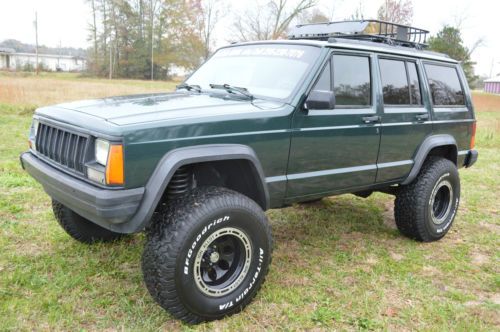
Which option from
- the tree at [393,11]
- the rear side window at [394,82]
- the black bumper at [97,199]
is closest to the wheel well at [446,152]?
the rear side window at [394,82]

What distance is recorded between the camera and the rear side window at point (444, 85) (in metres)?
4.53

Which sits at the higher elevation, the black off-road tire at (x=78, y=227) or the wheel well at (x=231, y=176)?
the wheel well at (x=231, y=176)

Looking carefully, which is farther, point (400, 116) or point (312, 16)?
point (312, 16)

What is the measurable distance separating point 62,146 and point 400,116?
2911 mm

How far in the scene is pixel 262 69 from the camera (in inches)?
144

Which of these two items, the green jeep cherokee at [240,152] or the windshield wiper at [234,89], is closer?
the green jeep cherokee at [240,152]

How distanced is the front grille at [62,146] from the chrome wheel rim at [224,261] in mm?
964

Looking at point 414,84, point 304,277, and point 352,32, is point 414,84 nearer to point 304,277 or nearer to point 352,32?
point 352,32

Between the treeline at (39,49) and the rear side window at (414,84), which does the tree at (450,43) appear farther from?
the treeline at (39,49)

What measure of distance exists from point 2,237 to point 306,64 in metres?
3.17

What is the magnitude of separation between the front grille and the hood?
0.10m

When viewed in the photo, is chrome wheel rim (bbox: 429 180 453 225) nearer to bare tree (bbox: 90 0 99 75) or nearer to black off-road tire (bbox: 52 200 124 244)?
black off-road tire (bbox: 52 200 124 244)

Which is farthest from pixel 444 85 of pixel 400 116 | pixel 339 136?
pixel 339 136

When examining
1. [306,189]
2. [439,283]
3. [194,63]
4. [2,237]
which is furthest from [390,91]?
[194,63]
